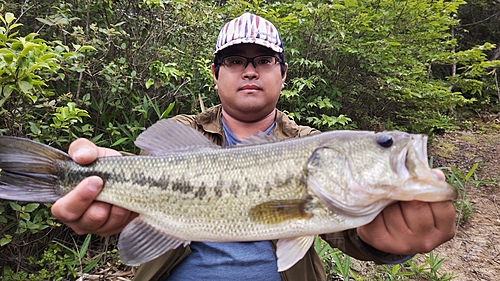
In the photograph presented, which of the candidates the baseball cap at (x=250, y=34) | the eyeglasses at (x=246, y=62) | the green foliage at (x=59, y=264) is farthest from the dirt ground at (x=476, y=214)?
the green foliage at (x=59, y=264)

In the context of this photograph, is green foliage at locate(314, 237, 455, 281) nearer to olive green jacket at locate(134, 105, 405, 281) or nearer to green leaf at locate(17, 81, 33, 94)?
olive green jacket at locate(134, 105, 405, 281)

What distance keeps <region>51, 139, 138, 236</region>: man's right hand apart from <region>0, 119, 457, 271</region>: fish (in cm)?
5

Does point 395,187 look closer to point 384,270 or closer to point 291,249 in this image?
point 291,249

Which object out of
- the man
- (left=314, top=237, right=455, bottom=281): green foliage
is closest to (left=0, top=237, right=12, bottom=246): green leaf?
the man

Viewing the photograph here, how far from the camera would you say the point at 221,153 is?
1.90 metres

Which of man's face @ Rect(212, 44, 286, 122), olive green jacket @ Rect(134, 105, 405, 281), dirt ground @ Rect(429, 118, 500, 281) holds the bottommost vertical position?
dirt ground @ Rect(429, 118, 500, 281)

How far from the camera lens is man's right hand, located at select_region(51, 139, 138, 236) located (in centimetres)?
183

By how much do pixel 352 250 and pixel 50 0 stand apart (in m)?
4.47

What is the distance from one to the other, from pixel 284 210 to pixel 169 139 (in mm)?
835

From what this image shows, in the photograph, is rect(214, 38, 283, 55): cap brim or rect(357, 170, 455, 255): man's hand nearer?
rect(357, 170, 455, 255): man's hand

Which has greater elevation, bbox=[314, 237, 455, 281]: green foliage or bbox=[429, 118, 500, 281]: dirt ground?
bbox=[314, 237, 455, 281]: green foliage

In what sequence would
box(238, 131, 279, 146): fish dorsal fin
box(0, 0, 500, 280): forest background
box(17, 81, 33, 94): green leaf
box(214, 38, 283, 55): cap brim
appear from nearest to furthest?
box(238, 131, 279, 146): fish dorsal fin → box(17, 81, 33, 94): green leaf → box(214, 38, 283, 55): cap brim → box(0, 0, 500, 280): forest background

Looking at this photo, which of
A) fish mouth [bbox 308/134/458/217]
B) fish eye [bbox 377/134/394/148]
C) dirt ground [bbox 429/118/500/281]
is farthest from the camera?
dirt ground [bbox 429/118/500/281]

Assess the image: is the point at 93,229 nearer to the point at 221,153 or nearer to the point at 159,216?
the point at 159,216
